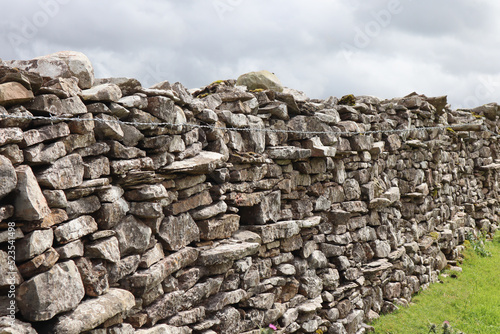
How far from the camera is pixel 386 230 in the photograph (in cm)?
1016

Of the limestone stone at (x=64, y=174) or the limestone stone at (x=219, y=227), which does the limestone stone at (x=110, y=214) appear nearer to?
the limestone stone at (x=64, y=174)

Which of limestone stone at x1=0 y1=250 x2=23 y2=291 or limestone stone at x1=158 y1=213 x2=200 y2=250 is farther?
limestone stone at x1=158 y1=213 x2=200 y2=250

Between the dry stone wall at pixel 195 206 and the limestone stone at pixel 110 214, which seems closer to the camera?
the dry stone wall at pixel 195 206

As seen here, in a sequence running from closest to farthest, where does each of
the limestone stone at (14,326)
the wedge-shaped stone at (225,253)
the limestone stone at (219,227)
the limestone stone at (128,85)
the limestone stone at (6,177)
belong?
the limestone stone at (14,326), the limestone stone at (6,177), the limestone stone at (128,85), the wedge-shaped stone at (225,253), the limestone stone at (219,227)

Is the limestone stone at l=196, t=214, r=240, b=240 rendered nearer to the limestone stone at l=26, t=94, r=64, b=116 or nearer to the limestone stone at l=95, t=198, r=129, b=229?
the limestone stone at l=95, t=198, r=129, b=229

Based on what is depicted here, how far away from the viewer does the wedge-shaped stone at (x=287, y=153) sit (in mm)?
7172

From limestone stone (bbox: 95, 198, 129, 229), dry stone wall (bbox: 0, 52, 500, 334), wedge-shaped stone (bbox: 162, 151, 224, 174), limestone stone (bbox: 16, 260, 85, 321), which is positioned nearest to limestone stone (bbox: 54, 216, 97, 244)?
dry stone wall (bbox: 0, 52, 500, 334)

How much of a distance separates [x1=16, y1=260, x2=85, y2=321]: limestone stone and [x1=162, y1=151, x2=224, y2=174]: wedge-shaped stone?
164 centimetres

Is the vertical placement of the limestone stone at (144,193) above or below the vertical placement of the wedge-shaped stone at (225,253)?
above

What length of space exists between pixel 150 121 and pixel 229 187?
1626mm

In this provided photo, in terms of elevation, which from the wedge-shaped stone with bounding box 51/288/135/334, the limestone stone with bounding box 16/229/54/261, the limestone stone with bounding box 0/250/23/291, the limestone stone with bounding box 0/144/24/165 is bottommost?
the wedge-shaped stone with bounding box 51/288/135/334

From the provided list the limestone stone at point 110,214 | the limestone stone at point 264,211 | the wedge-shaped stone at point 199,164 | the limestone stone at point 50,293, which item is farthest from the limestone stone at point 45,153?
the limestone stone at point 264,211

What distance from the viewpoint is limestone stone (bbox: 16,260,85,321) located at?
3.89 metres

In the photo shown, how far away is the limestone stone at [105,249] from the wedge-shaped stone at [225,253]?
1312 mm
